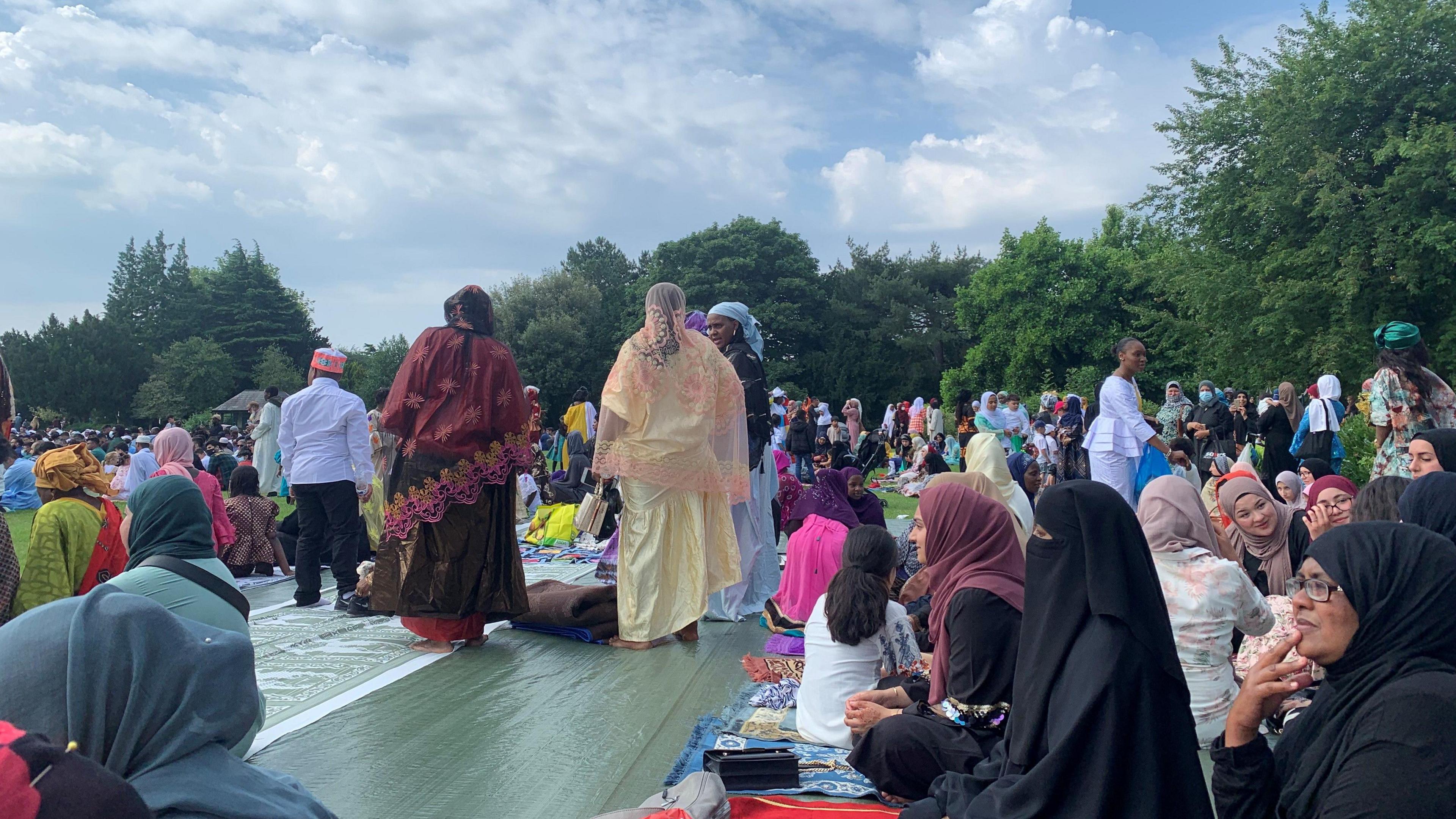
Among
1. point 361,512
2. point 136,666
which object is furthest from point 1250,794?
point 361,512

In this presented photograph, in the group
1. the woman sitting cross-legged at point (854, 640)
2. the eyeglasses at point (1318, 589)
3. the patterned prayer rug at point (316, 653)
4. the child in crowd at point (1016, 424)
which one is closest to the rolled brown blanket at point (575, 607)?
the patterned prayer rug at point (316, 653)

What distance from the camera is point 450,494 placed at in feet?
16.4

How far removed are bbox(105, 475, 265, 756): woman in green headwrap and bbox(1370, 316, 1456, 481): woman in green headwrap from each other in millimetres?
5464

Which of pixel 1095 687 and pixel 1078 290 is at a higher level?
pixel 1078 290

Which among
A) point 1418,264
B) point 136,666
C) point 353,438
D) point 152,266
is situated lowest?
point 136,666

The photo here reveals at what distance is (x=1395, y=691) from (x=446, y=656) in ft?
13.6

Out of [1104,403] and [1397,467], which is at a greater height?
[1104,403]

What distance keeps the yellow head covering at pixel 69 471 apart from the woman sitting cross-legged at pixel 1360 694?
4.30 meters

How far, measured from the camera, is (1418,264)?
51.8ft

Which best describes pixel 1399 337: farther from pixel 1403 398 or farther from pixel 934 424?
pixel 934 424

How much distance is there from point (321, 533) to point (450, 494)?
184cm

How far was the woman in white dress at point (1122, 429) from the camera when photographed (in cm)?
678

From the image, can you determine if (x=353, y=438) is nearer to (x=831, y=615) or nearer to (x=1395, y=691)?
(x=831, y=615)

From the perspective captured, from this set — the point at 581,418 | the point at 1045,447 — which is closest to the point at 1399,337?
the point at 1045,447
